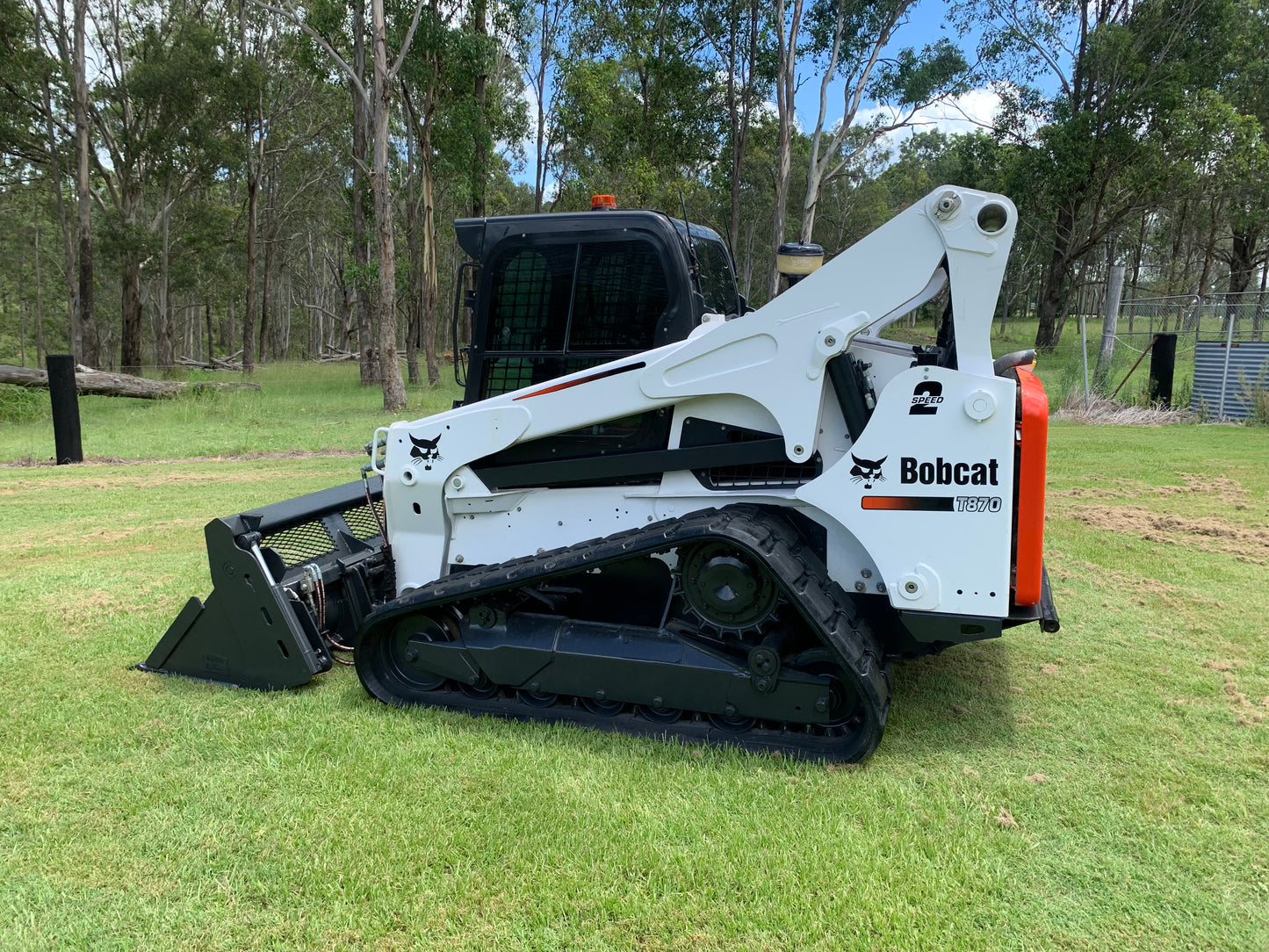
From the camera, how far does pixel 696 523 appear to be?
144 inches

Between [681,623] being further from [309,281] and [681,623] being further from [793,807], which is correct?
[309,281]

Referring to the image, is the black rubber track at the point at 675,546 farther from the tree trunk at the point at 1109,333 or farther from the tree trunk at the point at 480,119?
the tree trunk at the point at 480,119

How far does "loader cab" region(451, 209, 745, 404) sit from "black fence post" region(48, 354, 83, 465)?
980 centimetres

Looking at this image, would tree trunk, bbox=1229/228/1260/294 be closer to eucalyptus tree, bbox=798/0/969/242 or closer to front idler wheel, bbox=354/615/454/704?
eucalyptus tree, bbox=798/0/969/242

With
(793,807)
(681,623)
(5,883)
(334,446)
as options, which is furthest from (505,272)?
(334,446)

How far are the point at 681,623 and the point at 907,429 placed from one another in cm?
128

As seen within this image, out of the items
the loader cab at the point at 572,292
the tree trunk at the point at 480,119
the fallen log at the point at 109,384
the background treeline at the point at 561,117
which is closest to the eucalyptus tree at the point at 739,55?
the background treeline at the point at 561,117

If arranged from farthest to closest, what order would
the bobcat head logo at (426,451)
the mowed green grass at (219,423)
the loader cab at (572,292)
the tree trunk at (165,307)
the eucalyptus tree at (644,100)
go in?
the tree trunk at (165,307) < the eucalyptus tree at (644,100) < the mowed green grass at (219,423) < the bobcat head logo at (426,451) < the loader cab at (572,292)

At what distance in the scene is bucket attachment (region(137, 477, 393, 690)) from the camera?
419 cm

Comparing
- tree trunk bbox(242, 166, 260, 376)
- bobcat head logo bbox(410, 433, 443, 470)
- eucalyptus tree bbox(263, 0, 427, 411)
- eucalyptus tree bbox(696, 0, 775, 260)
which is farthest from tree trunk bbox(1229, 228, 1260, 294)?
bobcat head logo bbox(410, 433, 443, 470)

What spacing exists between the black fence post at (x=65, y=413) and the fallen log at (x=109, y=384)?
250 inches

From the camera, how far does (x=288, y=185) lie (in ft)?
143

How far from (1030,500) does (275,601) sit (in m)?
3.43

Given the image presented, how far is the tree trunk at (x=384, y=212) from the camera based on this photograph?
57.8 feet
